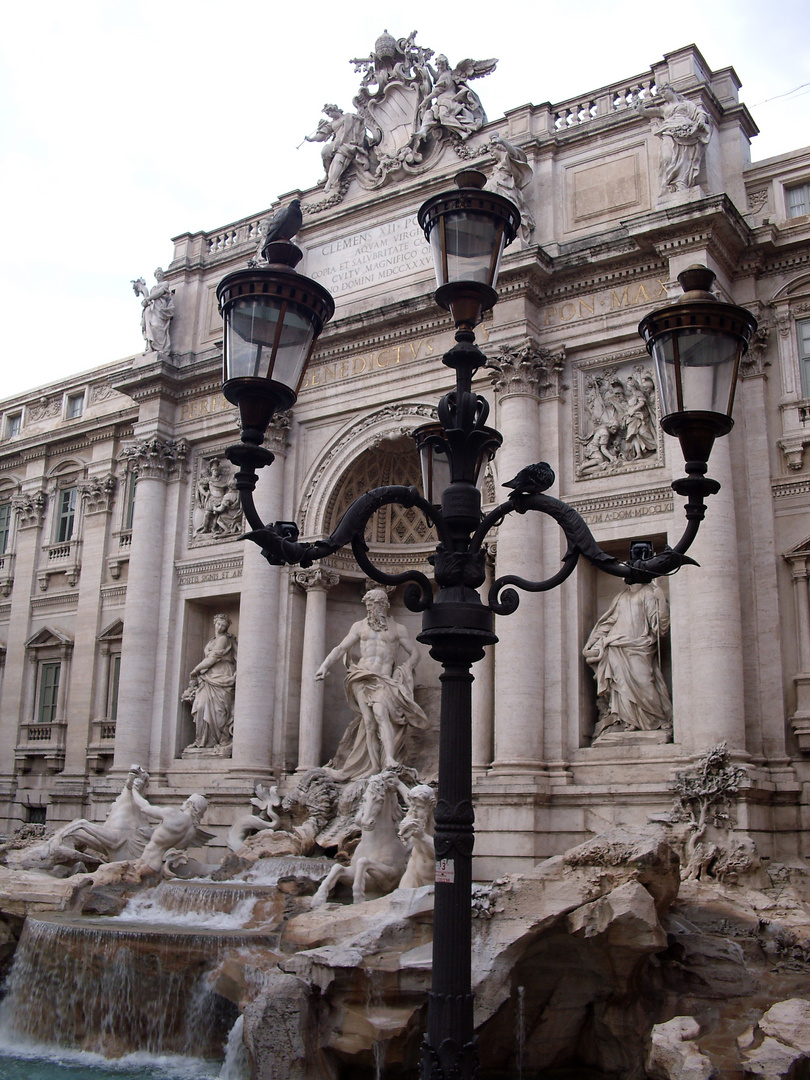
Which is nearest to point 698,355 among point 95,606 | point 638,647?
point 638,647

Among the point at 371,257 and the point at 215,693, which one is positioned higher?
the point at 371,257

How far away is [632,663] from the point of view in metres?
16.0

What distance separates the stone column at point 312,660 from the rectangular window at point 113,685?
18.7ft

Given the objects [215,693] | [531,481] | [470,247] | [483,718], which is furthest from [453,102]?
[531,481]

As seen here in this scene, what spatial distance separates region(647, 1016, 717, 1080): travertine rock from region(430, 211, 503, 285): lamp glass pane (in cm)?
626

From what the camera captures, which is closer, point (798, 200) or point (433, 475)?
point (433, 475)

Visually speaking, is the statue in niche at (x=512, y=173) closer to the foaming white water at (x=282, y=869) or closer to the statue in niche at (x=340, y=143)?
the statue in niche at (x=340, y=143)

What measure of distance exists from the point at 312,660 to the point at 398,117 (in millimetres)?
10877

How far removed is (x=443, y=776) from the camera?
19.7 feet

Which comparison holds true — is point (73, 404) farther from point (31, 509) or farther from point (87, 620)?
point (87, 620)

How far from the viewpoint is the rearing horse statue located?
13.5 meters

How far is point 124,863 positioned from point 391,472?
28.8ft

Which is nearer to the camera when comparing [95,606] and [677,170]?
[677,170]

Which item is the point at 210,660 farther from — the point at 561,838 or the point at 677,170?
the point at 677,170
